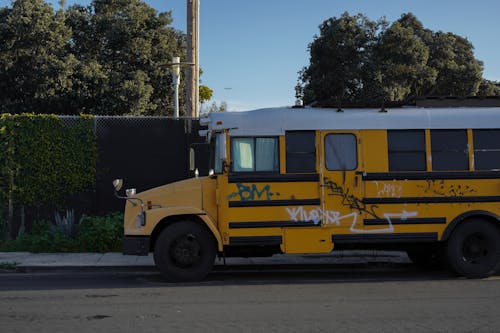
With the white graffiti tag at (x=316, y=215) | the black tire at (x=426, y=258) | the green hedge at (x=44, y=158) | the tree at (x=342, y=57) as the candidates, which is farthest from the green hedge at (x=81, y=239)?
the tree at (x=342, y=57)

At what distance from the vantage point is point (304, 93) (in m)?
30.7

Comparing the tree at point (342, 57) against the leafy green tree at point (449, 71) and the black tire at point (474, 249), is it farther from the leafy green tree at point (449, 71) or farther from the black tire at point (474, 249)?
the black tire at point (474, 249)

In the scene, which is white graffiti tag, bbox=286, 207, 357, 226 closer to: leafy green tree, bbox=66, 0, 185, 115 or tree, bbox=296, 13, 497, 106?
tree, bbox=296, 13, 497, 106

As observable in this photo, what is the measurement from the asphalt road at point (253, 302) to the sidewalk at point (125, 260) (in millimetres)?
253

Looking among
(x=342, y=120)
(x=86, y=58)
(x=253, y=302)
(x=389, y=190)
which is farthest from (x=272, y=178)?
(x=86, y=58)

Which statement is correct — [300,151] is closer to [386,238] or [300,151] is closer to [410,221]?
[386,238]

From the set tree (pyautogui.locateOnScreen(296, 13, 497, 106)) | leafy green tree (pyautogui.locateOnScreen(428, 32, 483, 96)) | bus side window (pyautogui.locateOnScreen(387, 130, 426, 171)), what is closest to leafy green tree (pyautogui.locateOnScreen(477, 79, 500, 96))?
leafy green tree (pyautogui.locateOnScreen(428, 32, 483, 96))

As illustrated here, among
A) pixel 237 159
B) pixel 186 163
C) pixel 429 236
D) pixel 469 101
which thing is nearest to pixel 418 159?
pixel 429 236

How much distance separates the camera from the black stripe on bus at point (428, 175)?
9.09m

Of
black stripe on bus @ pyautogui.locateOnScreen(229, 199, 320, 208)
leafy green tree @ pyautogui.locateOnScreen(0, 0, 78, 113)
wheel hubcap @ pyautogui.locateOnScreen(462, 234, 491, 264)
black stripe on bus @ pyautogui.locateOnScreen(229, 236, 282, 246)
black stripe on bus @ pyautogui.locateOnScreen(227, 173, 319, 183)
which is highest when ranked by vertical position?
leafy green tree @ pyautogui.locateOnScreen(0, 0, 78, 113)

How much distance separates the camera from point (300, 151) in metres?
9.09

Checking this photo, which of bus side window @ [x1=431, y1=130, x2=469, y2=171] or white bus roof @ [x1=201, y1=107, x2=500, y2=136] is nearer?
white bus roof @ [x1=201, y1=107, x2=500, y2=136]

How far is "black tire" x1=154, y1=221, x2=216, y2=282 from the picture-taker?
8875 mm

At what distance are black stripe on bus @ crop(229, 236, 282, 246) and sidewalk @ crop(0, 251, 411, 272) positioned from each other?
1953mm
